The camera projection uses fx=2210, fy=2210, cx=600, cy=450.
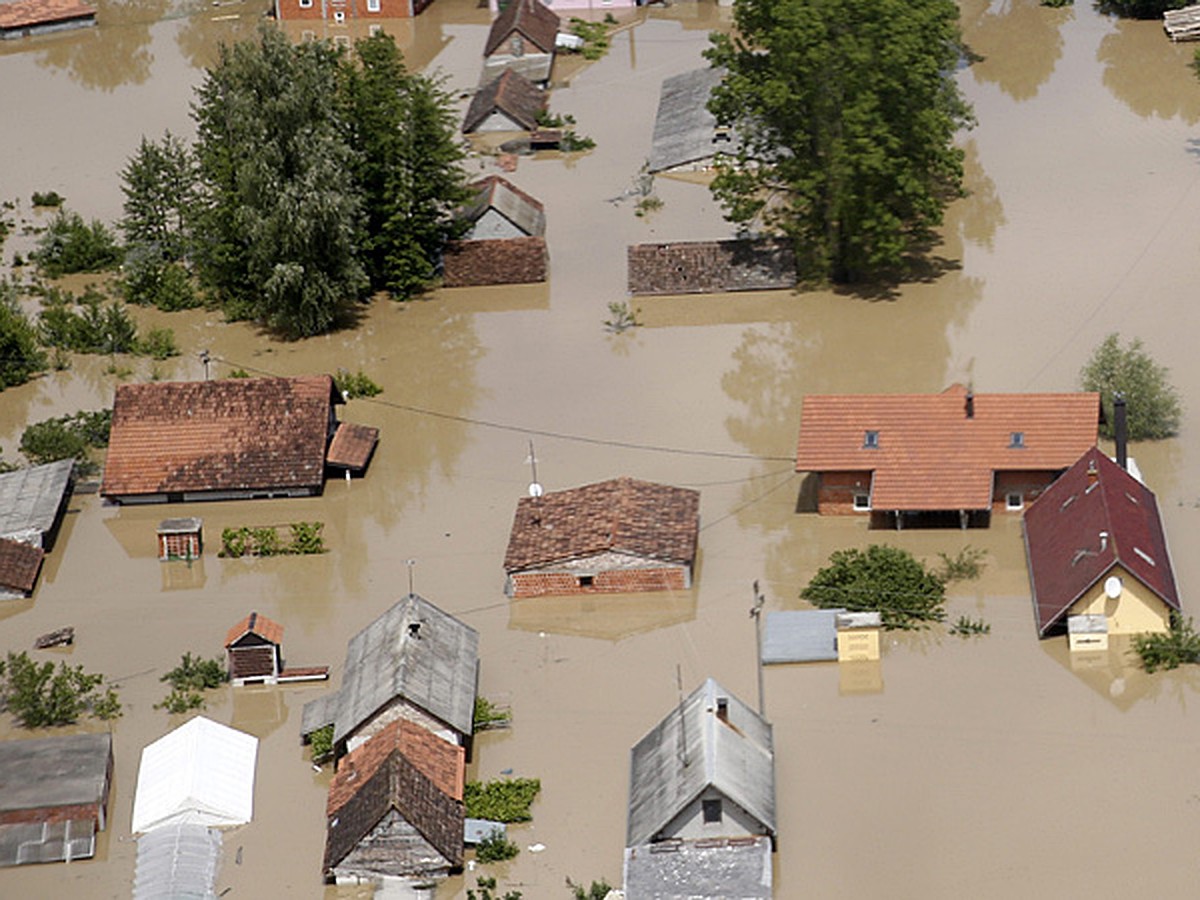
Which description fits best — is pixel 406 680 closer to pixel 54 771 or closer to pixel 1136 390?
pixel 54 771

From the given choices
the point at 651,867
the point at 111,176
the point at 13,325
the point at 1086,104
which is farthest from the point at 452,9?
the point at 651,867

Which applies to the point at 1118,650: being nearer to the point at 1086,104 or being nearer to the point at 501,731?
the point at 501,731

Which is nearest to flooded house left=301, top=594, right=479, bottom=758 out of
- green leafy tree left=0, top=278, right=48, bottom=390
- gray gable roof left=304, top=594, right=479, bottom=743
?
gray gable roof left=304, top=594, right=479, bottom=743

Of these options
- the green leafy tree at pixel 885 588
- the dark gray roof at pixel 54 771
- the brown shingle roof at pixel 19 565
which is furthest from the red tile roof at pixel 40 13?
the green leafy tree at pixel 885 588

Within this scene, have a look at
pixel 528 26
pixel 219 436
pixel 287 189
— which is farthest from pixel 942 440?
pixel 528 26

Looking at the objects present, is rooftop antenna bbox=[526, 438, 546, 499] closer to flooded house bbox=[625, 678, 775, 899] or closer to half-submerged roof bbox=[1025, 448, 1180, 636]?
half-submerged roof bbox=[1025, 448, 1180, 636]

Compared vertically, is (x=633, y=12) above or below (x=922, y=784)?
above
